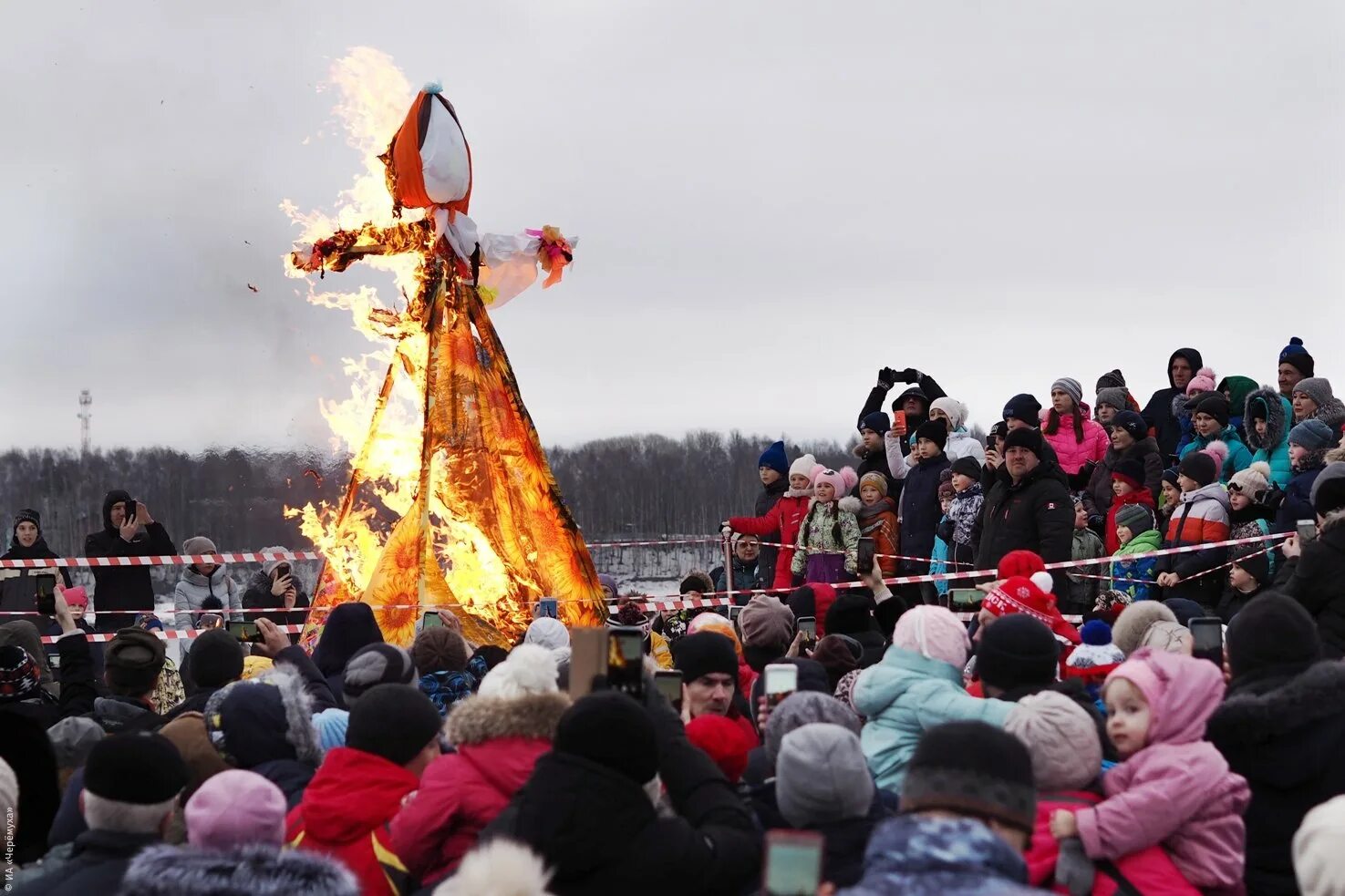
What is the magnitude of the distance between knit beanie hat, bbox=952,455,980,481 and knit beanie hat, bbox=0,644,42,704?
6.90 meters

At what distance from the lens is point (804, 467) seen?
1339 cm

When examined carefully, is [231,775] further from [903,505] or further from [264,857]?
[903,505]

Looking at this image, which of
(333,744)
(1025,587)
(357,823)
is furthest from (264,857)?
(1025,587)

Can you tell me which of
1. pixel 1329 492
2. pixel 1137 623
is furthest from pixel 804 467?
pixel 1137 623

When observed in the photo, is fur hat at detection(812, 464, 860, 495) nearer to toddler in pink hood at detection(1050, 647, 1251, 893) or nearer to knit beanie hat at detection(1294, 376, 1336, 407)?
knit beanie hat at detection(1294, 376, 1336, 407)

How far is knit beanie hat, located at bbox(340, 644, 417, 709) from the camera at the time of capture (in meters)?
6.23

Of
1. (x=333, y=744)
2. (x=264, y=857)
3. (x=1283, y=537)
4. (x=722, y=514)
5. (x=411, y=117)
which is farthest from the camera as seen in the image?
(x=722, y=514)

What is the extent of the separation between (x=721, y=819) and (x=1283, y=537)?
6.28 m

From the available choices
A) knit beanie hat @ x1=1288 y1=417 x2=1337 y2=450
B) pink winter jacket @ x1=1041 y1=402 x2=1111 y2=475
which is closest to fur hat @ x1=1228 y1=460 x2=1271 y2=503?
knit beanie hat @ x1=1288 y1=417 x2=1337 y2=450

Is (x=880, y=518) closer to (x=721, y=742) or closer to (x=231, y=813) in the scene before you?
(x=721, y=742)

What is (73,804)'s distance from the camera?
199 inches

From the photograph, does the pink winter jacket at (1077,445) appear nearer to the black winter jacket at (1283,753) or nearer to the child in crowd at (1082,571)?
the child in crowd at (1082,571)

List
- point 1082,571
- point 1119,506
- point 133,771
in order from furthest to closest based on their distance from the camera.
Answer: point 1119,506 < point 1082,571 < point 133,771

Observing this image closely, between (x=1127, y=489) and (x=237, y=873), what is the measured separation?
906 cm
